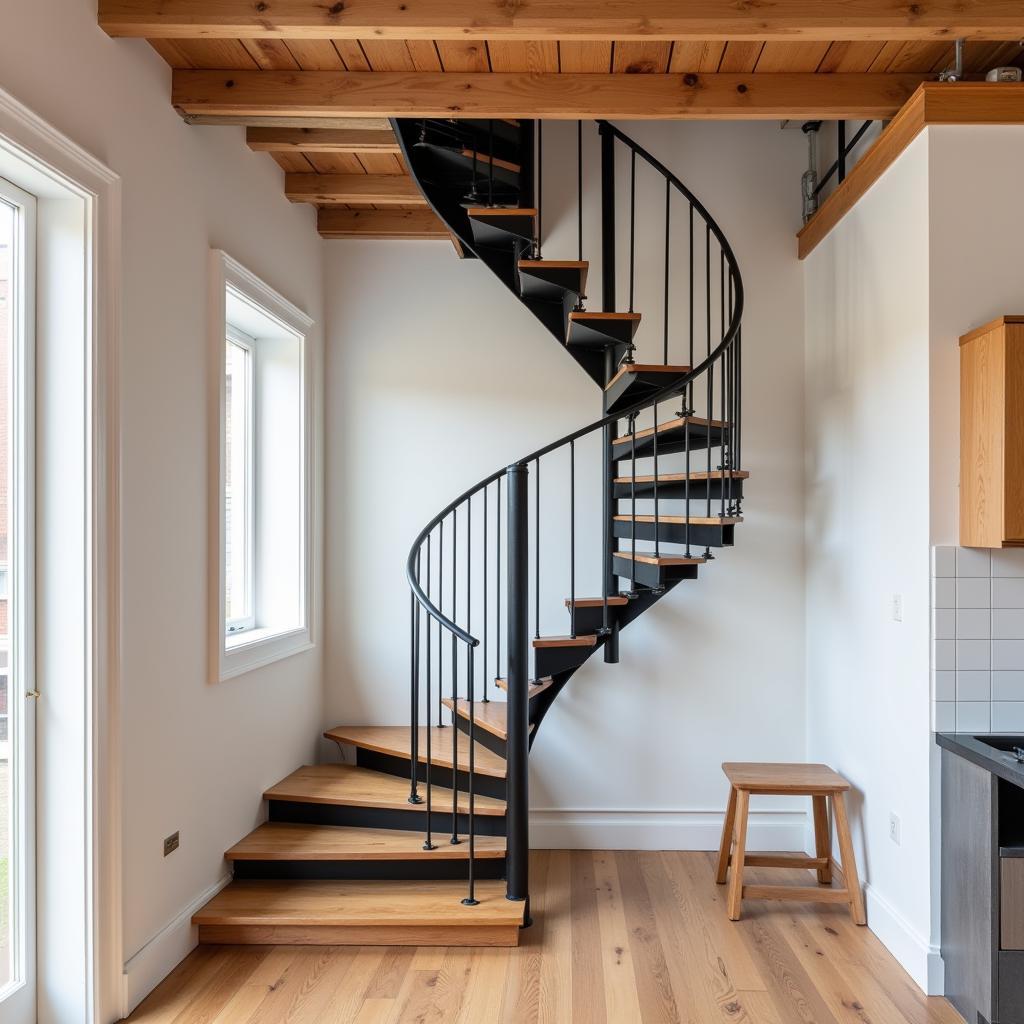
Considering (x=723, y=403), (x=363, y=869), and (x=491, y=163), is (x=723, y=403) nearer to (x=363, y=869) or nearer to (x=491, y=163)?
(x=491, y=163)

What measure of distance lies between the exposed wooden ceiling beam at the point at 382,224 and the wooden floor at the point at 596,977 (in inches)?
129

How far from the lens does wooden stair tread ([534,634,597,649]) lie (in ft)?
12.2

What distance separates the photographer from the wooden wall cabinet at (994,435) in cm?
267

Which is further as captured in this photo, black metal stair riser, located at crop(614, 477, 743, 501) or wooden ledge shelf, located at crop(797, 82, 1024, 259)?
black metal stair riser, located at crop(614, 477, 743, 501)

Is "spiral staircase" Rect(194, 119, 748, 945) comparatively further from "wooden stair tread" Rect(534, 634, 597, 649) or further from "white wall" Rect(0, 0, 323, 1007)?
"white wall" Rect(0, 0, 323, 1007)

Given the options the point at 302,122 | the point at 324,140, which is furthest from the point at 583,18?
the point at 324,140

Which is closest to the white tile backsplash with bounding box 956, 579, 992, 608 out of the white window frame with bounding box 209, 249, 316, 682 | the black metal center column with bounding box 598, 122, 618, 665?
the black metal center column with bounding box 598, 122, 618, 665

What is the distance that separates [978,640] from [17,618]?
3.02m

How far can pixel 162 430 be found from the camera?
2994 millimetres

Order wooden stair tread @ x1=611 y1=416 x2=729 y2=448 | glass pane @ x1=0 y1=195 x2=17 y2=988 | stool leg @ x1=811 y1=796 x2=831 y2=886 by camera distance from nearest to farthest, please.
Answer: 1. glass pane @ x1=0 y1=195 x2=17 y2=988
2. wooden stair tread @ x1=611 y1=416 x2=729 y2=448
3. stool leg @ x1=811 y1=796 x2=831 y2=886

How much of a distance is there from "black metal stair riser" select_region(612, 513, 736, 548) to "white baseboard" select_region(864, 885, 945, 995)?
1.48 m

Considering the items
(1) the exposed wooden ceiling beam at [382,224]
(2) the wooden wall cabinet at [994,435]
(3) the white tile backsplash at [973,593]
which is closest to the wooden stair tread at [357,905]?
(3) the white tile backsplash at [973,593]

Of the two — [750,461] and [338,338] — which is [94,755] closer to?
[338,338]

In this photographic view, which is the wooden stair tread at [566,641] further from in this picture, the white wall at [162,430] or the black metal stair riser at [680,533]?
the white wall at [162,430]
